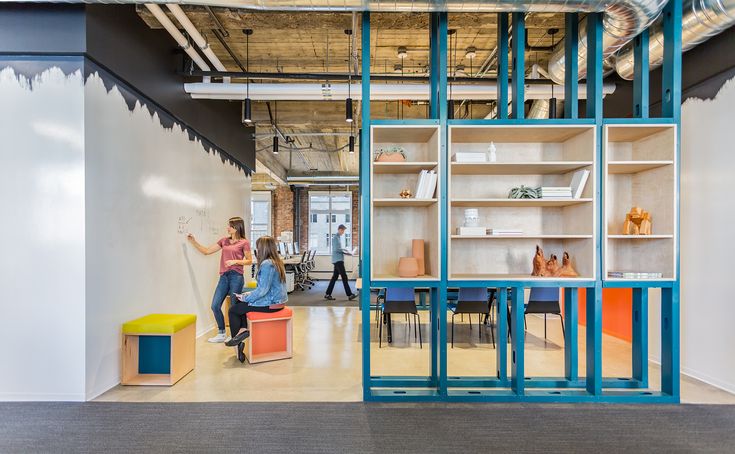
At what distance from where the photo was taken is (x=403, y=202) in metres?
3.46

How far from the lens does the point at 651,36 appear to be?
3.75 m

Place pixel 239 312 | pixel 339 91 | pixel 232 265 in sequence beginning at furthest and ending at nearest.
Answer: pixel 339 91 → pixel 232 265 → pixel 239 312

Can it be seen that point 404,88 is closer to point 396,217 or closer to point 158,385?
point 396,217

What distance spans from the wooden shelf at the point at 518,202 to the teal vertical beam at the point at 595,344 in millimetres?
687

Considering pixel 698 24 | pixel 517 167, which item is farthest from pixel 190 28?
pixel 698 24

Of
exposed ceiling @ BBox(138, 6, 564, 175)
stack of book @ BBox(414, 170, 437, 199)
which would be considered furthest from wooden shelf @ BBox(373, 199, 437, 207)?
exposed ceiling @ BBox(138, 6, 564, 175)

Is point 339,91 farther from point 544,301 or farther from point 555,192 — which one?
point 544,301

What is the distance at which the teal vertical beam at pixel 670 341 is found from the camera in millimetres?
3287

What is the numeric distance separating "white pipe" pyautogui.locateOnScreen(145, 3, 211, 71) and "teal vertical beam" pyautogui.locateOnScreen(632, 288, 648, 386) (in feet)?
16.0

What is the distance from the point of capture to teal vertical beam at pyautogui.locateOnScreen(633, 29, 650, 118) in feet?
11.3

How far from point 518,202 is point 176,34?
3.75m

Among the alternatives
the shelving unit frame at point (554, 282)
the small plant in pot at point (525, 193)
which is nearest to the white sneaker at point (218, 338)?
the shelving unit frame at point (554, 282)

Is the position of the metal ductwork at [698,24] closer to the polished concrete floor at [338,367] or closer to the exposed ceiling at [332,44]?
the exposed ceiling at [332,44]

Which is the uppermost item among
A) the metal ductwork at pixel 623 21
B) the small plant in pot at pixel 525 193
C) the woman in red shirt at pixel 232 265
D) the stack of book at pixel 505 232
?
the metal ductwork at pixel 623 21
